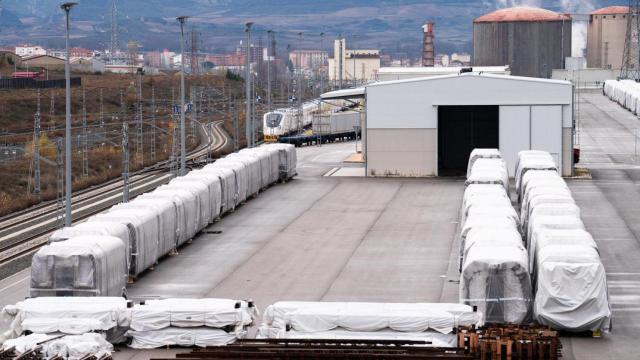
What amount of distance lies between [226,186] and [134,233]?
13.9m

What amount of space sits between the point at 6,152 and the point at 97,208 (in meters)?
20.2

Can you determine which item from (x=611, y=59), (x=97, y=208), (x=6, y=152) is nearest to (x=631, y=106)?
(x=6, y=152)

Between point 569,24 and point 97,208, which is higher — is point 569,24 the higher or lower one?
the higher one

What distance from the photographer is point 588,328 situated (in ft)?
96.7

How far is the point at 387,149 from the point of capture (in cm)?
6669

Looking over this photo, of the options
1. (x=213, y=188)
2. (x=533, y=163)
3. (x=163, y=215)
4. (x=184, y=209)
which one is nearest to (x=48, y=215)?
(x=213, y=188)

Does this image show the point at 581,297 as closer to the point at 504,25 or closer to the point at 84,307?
the point at 84,307

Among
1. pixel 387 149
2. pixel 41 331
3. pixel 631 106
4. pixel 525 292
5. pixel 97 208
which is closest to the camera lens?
pixel 41 331

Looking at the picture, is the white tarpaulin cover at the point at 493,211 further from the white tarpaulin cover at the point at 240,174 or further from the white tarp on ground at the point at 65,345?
the white tarpaulin cover at the point at 240,174

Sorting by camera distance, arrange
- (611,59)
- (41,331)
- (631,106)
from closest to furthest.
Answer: (41,331) → (631,106) → (611,59)

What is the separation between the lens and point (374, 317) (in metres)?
27.6

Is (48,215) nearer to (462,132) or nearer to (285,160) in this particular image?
(285,160)

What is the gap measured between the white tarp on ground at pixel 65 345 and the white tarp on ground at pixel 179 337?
3.88 feet

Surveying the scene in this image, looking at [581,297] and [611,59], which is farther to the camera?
[611,59]
